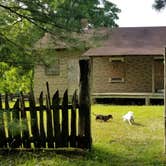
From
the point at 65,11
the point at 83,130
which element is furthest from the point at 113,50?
the point at 65,11

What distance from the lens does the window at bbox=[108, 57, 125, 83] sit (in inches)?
1044

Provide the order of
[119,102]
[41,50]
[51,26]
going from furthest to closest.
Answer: [119,102], [41,50], [51,26]

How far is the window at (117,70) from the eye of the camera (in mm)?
26516

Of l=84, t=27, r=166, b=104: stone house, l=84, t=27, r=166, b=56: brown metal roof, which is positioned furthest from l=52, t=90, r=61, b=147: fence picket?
l=84, t=27, r=166, b=104: stone house

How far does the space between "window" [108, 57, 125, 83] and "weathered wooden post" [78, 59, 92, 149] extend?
54.6ft

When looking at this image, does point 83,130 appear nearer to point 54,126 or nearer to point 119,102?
point 54,126

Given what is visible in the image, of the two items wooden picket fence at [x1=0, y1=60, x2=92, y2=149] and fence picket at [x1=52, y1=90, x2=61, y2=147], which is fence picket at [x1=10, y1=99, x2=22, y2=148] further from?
fence picket at [x1=52, y1=90, x2=61, y2=147]

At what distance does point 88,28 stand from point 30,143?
297cm

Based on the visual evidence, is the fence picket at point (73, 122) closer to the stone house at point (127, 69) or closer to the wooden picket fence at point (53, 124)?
the wooden picket fence at point (53, 124)

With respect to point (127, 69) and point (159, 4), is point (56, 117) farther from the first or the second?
point (127, 69)

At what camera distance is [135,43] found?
27.4m

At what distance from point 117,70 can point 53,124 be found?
17128mm

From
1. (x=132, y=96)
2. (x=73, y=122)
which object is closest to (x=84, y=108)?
(x=73, y=122)

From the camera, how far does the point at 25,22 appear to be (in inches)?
347
